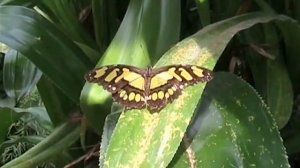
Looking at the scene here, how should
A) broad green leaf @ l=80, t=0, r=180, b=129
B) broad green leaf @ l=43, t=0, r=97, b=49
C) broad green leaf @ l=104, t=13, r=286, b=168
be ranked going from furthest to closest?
broad green leaf @ l=43, t=0, r=97, b=49
broad green leaf @ l=80, t=0, r=180, b=129
broad green leaf @ l=104, t=13, r=286, b=168

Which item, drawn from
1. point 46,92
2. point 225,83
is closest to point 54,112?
point 46,92

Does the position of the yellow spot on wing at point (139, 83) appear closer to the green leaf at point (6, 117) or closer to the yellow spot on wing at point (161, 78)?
the yellow spot on wing at point (161, 78)

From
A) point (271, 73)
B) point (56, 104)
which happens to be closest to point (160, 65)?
point (271, 73)

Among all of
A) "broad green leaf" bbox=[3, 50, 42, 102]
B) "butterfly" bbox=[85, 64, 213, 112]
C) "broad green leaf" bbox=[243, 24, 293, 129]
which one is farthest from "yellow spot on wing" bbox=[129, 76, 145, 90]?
"broad green leaf" bbox=[3, 50, 42, 102]

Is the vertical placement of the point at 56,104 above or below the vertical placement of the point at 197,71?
below

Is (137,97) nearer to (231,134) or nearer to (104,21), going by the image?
(231,134)

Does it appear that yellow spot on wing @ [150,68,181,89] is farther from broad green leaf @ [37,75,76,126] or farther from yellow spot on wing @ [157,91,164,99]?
broad green leaf @ [37,75,76,126]

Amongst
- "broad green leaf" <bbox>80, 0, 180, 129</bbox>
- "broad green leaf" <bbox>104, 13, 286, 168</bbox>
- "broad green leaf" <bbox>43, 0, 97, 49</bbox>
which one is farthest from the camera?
"broad green leaf" <bbox>43, 0, 97, 49</bbox>
